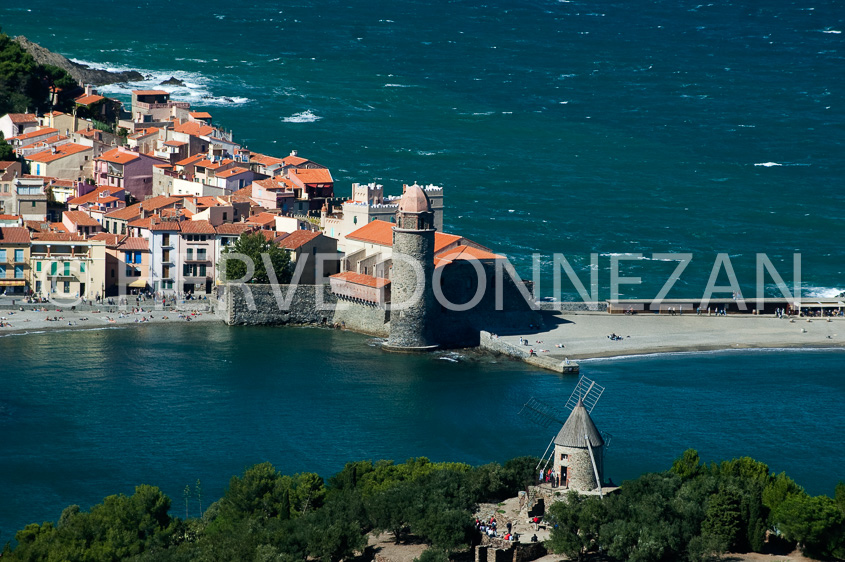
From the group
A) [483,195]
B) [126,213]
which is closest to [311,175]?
[126,213]

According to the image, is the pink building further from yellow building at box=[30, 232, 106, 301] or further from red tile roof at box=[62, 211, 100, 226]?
yellow building at box=[30, 232, 106, 301]

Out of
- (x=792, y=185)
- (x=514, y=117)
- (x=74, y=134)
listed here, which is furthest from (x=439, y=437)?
(x=514, y=117)

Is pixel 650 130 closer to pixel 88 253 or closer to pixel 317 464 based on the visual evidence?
pixel 88 253

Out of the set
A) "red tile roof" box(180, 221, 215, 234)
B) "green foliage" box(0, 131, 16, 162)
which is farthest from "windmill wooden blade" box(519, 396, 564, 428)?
"green foliage" box(0, 131, 16, 162)

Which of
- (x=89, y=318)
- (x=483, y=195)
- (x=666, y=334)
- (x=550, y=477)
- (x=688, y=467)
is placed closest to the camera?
(x=550, y=477)

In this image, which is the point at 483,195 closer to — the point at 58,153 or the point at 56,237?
the point at 58,153

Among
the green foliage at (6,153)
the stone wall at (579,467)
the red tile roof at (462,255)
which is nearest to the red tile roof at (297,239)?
the red tile roof at (462,255)

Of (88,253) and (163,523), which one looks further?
(88,253)

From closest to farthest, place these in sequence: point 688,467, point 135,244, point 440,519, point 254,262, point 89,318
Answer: point 440,519
point 688,467
point 89,318
point 254,262
point 135,244
